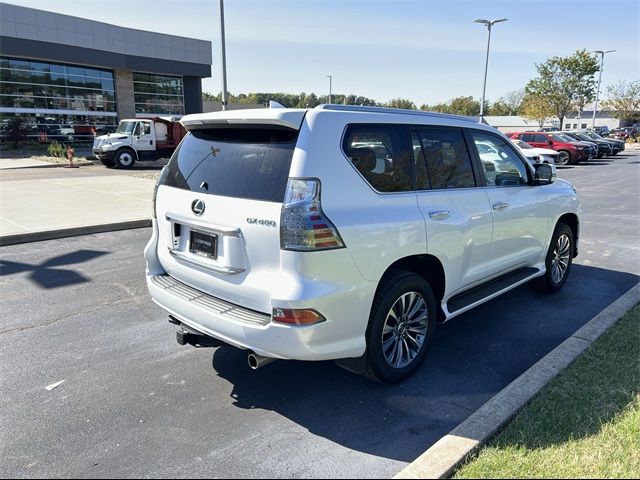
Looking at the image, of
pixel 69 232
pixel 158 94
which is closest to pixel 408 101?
pixel 158 94

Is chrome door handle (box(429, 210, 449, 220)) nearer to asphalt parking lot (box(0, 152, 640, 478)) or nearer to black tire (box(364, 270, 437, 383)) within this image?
black tire (box(364, 270, 437, 383))

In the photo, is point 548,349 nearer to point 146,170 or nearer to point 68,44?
point 146,170

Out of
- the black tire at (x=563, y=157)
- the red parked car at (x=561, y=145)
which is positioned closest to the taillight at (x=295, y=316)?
the red parked car at (x=561, y=145)

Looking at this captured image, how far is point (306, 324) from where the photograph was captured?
2861mm

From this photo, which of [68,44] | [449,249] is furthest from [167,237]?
[68,44]

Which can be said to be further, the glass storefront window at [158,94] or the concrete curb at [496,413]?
the glass storefront window at [158,94]

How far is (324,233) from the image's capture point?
9.46ft

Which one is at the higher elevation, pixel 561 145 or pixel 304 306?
pixel 561 145

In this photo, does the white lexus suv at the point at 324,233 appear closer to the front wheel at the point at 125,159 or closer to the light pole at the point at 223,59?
the light pole at the point at 223,59

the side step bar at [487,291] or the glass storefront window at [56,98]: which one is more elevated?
the glass storefront window at [56,98]

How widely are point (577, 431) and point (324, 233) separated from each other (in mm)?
1898

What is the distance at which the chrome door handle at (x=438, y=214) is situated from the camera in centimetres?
357

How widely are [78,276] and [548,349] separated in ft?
17.6

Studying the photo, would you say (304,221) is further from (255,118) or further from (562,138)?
(562,138)
